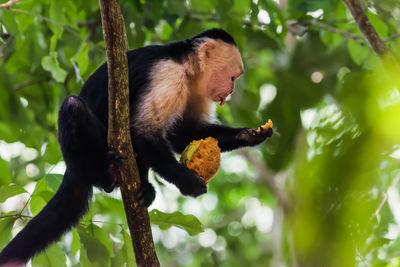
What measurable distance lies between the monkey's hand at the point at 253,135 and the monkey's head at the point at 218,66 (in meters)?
0.30

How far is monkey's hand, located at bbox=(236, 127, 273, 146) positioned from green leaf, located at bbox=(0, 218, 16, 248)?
55.5 inches

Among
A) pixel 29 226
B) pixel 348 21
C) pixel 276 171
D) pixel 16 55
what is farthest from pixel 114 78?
pixel 348 21

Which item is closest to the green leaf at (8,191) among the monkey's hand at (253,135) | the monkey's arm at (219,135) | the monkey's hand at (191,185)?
the monkey's hand at (191,185)

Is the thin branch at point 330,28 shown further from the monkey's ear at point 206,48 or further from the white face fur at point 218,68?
the monkey's ear at point 206,48

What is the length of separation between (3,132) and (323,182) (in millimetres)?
2979

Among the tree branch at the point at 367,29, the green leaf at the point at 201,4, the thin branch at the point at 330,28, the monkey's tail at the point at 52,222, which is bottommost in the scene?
the monkey's tail at the point at 52,222

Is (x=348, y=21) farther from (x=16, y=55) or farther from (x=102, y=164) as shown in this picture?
(x=16, y=55)

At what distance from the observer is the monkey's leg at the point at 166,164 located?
2311 mm

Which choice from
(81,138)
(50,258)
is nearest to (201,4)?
(81,138)

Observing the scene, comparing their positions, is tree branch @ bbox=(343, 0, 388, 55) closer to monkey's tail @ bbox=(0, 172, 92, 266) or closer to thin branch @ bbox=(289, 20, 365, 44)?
thin branch @ bbox=(289, 20, 365, 44)

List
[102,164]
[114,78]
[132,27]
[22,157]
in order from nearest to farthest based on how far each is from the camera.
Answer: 1. [114,78]
2. [102,164]
3. [132,27]
4. [22,157]

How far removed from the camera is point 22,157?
5184 mm

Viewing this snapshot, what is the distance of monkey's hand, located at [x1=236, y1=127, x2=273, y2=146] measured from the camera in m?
2.76

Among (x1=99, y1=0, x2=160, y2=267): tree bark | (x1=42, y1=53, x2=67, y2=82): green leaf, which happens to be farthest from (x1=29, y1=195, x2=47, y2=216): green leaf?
(x1=42, y1=53, x2=67, y2=82): green leaf
